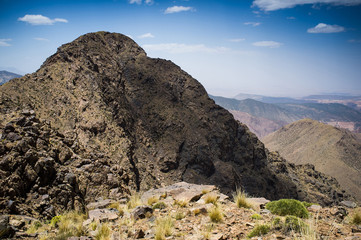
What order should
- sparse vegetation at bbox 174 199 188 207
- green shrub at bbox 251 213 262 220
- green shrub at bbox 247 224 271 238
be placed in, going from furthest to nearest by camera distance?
sparse vegetation at bbox 174 199 188 207 → green shrub at bbox 251 213 262 220 → green shrub at bbox 247 224 271 238

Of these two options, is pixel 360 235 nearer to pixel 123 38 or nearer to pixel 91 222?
pixel 91 222

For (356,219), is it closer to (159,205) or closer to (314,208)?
(314,208)

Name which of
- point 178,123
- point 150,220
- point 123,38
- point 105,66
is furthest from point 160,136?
point 150,220

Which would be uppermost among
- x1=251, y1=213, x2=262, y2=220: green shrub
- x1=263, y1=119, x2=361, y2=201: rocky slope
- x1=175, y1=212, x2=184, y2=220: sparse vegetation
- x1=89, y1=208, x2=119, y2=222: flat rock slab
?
x1=251, y1=213, x2=262, y2=220: green shrub

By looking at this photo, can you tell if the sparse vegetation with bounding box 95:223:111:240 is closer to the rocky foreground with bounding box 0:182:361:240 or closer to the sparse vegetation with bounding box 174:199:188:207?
the rocky foreground with bounding box 0:182:361:240

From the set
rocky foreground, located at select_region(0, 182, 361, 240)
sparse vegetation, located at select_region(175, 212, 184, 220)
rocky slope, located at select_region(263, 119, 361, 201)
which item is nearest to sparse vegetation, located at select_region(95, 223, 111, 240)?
rocky foreground, located at select_region(0, 182, 361, 240)

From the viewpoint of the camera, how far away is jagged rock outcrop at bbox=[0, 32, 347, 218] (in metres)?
15.8

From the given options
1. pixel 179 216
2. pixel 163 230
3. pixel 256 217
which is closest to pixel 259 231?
pixel 256 217

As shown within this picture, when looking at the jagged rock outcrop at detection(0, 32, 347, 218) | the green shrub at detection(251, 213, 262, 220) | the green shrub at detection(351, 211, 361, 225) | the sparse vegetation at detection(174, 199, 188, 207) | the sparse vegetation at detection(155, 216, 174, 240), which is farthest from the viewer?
the jagged rock outcrop at detection(0, 32, 347, 218)

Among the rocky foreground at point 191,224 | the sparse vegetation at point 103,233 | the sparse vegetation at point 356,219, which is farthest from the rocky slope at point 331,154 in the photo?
the sparse vegetation at point 103,233

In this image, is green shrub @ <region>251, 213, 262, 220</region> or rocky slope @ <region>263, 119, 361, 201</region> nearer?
green shrub @ <region>251, 213, 262, 220</region>

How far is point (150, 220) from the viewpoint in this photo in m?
9.37

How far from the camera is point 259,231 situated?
7.25m

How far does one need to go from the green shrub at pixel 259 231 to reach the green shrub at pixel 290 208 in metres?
2.32
